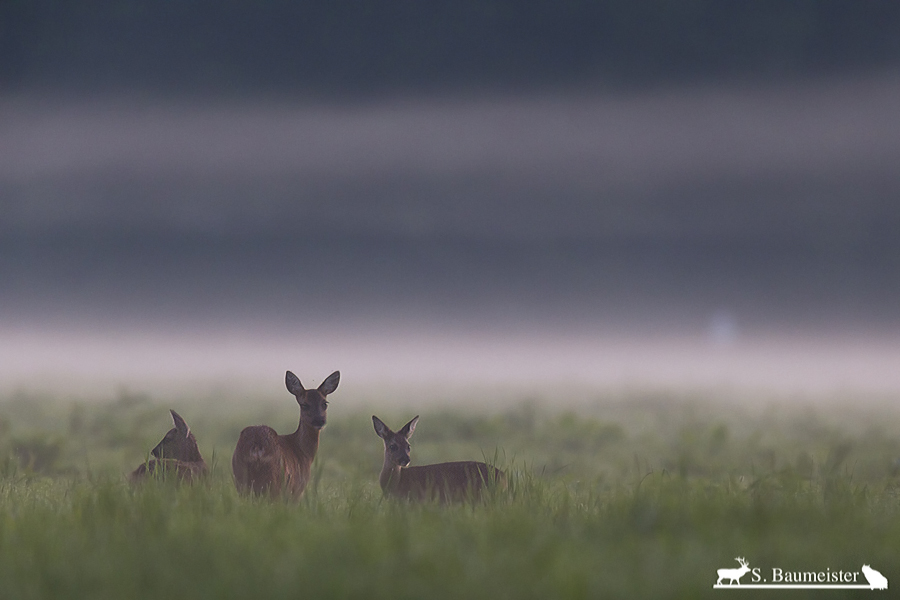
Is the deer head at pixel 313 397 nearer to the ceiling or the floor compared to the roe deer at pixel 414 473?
nearer to the ceiling

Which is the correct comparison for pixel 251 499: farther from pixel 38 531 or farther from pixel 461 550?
pixel 461 550

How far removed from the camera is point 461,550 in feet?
19.8

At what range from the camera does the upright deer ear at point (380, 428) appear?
1144cm

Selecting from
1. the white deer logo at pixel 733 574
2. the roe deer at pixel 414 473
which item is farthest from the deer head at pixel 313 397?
the white deer logo at pixel 733 574

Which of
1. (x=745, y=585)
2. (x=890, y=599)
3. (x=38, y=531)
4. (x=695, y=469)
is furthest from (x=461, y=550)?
(x=695, y=469)

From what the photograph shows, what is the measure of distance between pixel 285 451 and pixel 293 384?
3.29 feet

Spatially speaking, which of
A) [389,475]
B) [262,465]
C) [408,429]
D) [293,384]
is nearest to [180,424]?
[293,384]

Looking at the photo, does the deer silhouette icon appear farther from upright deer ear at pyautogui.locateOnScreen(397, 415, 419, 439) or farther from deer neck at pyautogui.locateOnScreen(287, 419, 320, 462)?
upright deer ear at pyautogui.locateOnScreen(397, 415, 419, 439)

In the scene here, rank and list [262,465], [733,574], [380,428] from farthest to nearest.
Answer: [380,428] < [262,465] < [733,574]

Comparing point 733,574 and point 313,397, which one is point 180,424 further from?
point 733,574

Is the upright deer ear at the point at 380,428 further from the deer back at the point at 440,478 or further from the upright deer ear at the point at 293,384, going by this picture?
the upright deer ear at the point at 293,384

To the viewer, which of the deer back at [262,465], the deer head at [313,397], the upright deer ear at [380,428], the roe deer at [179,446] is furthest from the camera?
the upright deer ear at [380,428]

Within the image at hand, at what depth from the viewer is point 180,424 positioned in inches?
406

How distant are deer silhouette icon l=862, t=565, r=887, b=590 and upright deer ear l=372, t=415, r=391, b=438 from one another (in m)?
6.42
